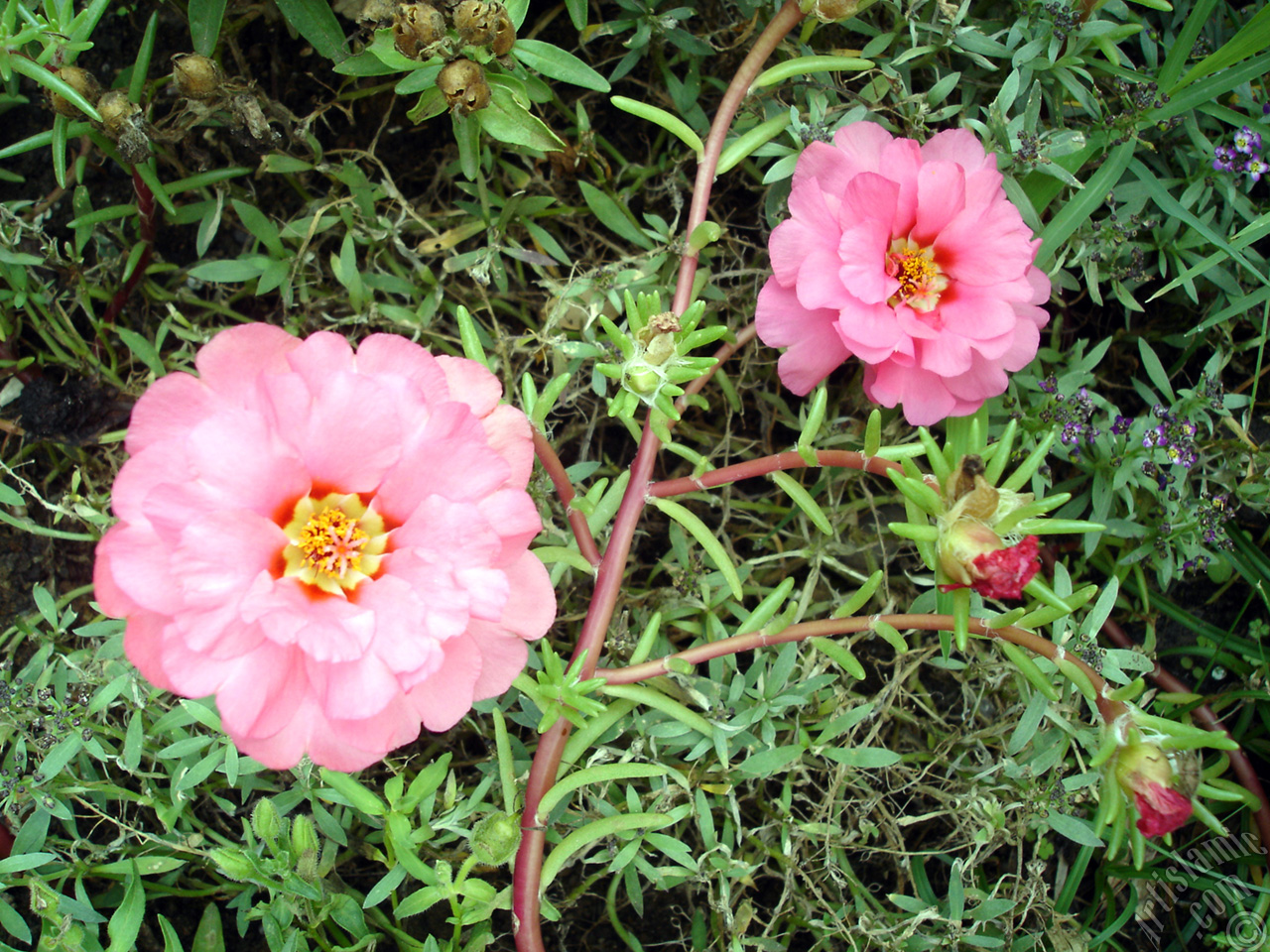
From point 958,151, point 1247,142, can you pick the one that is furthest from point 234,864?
point 1247,142

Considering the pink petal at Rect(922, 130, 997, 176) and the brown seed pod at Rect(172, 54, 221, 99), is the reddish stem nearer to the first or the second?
the pink petal at Rect(922, 130, 997, 176)

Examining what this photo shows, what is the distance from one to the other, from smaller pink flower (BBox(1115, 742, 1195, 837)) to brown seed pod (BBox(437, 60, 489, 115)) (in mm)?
1615

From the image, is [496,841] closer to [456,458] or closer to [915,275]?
[456,458]

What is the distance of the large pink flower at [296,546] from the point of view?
1221mm

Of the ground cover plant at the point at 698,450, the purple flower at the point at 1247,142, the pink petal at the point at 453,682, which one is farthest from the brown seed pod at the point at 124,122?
the purple flower at the point at 1247,142

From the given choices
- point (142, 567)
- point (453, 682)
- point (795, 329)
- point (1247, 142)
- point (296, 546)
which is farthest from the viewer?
point (1247, 142)


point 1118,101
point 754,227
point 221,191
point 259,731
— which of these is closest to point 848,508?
point 754,227

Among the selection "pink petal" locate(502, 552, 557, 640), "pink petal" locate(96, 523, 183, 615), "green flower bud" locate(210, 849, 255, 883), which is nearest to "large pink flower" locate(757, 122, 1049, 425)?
"pink petal" locate(502, 552, 557, 640)

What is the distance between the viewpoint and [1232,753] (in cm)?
212

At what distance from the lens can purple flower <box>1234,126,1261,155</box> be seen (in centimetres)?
202

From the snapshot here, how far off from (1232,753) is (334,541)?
207 centimetres

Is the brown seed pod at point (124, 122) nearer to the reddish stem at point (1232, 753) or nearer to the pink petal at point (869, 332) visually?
the pink petal at point (869, 332)

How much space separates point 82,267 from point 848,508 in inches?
76.0

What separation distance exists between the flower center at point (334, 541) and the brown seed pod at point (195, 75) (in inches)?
36.0
